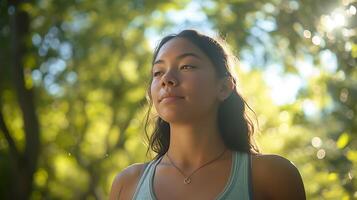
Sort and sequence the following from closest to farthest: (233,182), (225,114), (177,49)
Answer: (233,182), (177,49), (225,114)

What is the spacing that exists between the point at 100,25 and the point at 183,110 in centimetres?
1034

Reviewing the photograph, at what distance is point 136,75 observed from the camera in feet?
53.1

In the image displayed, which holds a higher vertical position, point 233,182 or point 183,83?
point 183,83

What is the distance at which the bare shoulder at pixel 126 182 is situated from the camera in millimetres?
2893

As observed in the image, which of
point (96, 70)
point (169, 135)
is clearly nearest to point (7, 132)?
point (96, 70)

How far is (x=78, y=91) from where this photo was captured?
16.6 metres

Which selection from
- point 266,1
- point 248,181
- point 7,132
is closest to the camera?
point 248,181

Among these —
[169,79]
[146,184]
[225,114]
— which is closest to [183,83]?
[169,79]

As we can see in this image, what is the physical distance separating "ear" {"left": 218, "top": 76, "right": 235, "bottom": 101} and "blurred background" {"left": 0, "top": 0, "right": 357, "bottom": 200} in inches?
5.4

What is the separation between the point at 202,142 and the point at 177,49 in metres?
0.41

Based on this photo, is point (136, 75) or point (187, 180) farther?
point (136, 75)

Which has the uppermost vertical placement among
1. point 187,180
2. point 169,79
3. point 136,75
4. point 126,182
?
point 169,79

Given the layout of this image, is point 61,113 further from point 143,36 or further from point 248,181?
point 248,181

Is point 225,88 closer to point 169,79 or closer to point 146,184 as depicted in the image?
point 169,79
